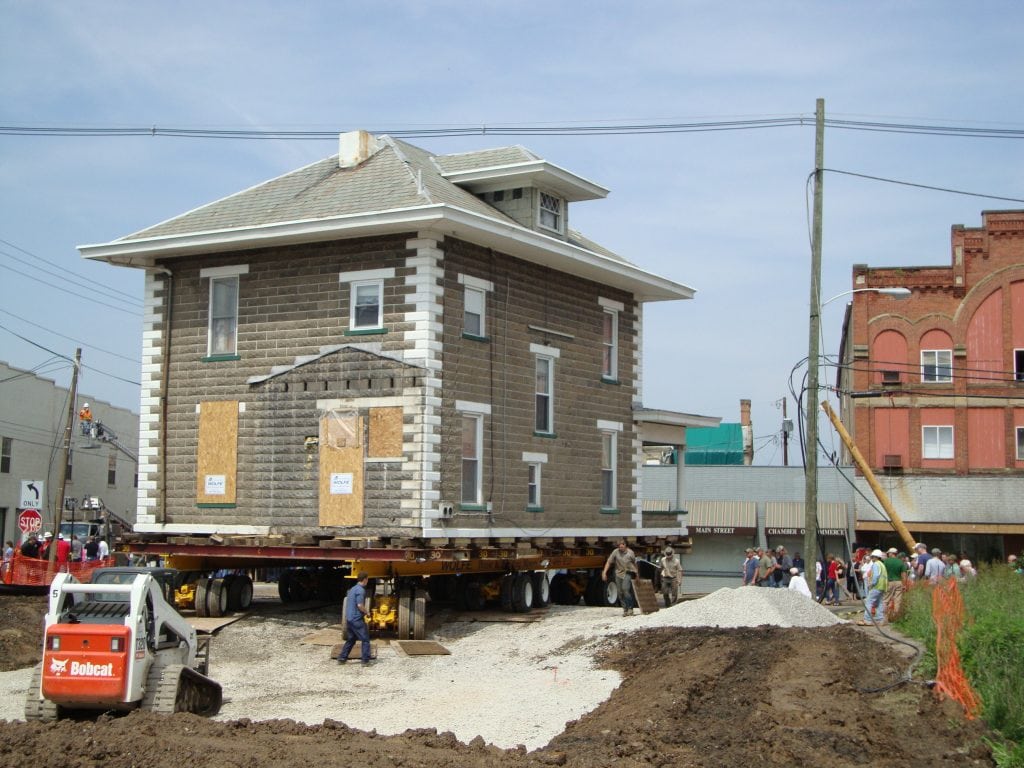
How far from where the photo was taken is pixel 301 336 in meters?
27.5

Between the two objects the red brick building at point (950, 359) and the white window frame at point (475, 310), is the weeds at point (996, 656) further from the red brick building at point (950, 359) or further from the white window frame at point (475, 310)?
the red brick building at point (950, 359)

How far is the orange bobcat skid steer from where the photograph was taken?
15633 millimetres

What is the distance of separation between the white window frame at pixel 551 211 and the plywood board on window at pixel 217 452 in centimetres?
866

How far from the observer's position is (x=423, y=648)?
23516 mm

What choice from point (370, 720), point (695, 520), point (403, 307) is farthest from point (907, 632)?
point (695, 520)

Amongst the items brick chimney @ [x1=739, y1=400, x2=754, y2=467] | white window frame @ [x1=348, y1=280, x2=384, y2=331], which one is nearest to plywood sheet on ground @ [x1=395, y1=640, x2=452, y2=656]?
white window frame @ [x1=348, y1=280, x2=384, y2=331]

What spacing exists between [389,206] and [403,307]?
2.20m

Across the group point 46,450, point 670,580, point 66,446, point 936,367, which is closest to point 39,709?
point 670,580

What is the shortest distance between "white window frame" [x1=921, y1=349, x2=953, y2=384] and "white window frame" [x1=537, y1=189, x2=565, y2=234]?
1072 inches

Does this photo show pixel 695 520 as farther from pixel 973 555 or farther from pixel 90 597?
pixel 90 597

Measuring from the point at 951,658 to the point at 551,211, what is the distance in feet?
57.7

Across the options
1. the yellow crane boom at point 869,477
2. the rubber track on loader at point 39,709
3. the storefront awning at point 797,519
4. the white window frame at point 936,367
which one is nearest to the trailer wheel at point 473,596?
the rubber track on loader at point 39,709

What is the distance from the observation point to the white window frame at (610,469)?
107 feet

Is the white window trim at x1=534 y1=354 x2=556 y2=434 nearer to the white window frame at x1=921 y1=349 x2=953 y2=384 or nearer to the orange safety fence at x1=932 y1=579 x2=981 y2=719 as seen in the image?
the orange safety fence at x1=932 y1=579 x2=981 y2=719
